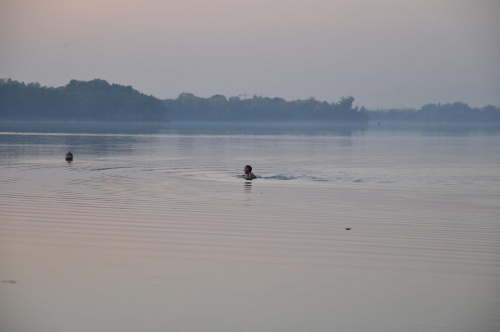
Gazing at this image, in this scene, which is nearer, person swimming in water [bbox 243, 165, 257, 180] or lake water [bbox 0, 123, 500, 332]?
lake water [bbox 0, 123, 500, 332]

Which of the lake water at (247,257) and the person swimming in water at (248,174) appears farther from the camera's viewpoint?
the person swimming in water at (248,174)

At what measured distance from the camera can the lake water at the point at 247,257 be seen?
35.0ft

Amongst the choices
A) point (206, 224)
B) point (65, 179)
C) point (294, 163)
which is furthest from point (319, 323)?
point (294, 163)

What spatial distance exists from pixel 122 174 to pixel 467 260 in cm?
2093

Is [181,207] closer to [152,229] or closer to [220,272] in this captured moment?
[152,229]

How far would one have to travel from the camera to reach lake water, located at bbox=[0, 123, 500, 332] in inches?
420

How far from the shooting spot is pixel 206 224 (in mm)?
18234

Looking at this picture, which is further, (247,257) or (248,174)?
(248,174)

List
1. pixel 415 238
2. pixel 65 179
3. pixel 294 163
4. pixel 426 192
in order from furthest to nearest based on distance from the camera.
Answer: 1. pixel 294 163
2. pixel 65 179
3. pixel 426 192
4. pixel 415 238

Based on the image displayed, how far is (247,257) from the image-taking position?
1434cm

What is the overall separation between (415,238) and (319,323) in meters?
6.97

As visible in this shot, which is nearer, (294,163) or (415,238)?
→ (415,238)

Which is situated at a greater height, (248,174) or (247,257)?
(247,257)

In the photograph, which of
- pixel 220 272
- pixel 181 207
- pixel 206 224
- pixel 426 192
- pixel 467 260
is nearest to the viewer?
pixel 220 272
